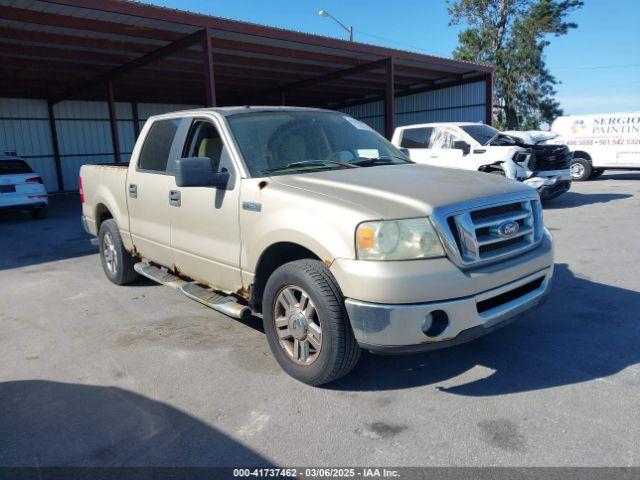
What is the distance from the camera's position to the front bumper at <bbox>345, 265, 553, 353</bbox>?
111 inches

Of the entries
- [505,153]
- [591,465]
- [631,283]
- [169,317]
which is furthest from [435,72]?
[591,465]

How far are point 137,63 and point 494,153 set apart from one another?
11.1 metres

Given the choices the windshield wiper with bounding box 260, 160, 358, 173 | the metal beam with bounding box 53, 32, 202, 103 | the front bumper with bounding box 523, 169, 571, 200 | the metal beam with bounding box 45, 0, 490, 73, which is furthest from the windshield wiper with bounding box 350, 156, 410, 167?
the metal beam with bounding box 53, 32, 202, 103

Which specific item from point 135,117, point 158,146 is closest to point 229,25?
point 158,146

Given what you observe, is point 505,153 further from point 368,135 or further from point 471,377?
point 471,377

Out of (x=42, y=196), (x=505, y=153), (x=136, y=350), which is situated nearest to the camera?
(x=136, y=350)

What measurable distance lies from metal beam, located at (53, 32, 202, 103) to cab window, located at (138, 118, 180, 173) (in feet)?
27.1

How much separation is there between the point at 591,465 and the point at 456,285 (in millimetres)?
1102

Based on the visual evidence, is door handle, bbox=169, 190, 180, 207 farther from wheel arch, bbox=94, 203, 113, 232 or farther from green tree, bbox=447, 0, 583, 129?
green tree, bbox=447, 0, 583, 129

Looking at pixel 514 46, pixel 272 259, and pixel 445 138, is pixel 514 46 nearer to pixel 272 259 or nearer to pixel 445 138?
pixel 445 138

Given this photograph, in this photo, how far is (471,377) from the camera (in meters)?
3.46

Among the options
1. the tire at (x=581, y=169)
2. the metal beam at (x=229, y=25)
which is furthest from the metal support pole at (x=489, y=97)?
the metal beam at (x=229, y=25)

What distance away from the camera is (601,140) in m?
17.1

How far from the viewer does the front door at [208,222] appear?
12.6 feet
